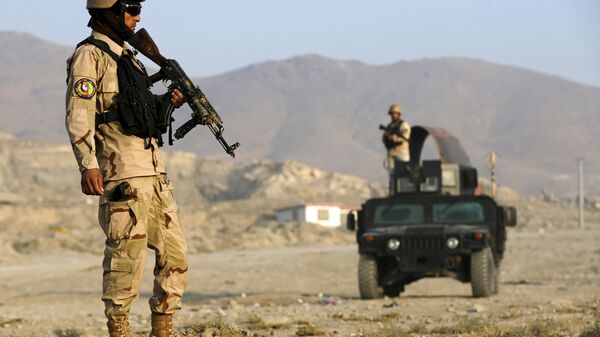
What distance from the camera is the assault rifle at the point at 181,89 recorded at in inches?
253

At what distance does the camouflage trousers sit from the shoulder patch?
0.48 meters

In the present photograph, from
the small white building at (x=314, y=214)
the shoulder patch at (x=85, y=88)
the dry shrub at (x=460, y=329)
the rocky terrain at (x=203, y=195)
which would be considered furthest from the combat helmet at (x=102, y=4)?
the small white building at (x=314, y=214)

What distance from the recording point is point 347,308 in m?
14.0

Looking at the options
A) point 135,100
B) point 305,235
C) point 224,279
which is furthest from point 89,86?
point 305,235

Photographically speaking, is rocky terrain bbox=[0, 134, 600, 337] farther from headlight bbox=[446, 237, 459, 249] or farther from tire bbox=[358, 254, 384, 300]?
headlight bbox=[446, 237, 459, 249]

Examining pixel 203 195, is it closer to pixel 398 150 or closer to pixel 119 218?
pixel 398 150

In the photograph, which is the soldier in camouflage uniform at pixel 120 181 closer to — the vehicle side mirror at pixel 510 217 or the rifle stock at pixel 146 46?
the rifle stock at pixel 146 46

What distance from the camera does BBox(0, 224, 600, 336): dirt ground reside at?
10.5 metres

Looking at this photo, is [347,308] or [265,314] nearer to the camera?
[265,314]

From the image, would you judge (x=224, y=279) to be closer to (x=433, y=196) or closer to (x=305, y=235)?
(x=433, y=196)

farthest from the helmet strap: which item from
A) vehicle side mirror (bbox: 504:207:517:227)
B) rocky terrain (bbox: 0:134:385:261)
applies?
rocky terrain (bbox: 0:134:385:261)

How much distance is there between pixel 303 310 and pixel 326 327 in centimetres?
313

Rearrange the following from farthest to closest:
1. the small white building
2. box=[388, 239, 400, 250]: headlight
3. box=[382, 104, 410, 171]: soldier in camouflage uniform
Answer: the small white building < box=[382, 104, 410, 171]: soldier in camouflage uniform < box=[388, 239, 400, 250]: headlight

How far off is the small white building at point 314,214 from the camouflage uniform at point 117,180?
69.9m
